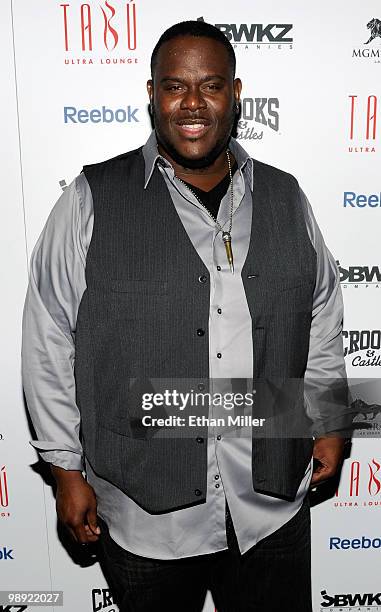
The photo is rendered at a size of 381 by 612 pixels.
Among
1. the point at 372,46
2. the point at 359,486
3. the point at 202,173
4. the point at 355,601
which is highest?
the point at 372,46

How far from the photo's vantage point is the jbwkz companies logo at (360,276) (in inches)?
77.2

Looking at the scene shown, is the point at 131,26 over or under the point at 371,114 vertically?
over

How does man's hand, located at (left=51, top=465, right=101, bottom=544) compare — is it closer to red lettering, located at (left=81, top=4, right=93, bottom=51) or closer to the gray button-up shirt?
the gray button-up shirt

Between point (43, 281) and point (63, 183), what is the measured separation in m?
0.58

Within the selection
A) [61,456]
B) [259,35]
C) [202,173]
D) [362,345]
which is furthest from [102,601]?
[259,35]

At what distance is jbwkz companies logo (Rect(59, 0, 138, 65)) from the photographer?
176 cm

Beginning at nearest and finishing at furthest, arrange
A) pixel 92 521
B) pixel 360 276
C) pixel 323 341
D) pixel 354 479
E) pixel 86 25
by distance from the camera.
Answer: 1. pixel 92 521
2. pixel 323 341
3. pixel 86 25
4. pixel 360 276
5. pixel 354 479

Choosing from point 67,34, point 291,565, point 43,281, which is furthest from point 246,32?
point 291,565

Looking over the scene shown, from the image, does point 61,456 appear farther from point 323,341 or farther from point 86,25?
point 86,25

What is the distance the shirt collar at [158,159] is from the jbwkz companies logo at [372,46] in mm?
579

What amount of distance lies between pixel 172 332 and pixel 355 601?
56.1 inches

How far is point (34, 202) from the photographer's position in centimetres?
187

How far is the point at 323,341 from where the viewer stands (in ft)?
5.20

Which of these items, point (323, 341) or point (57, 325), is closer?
point (57, 325)
